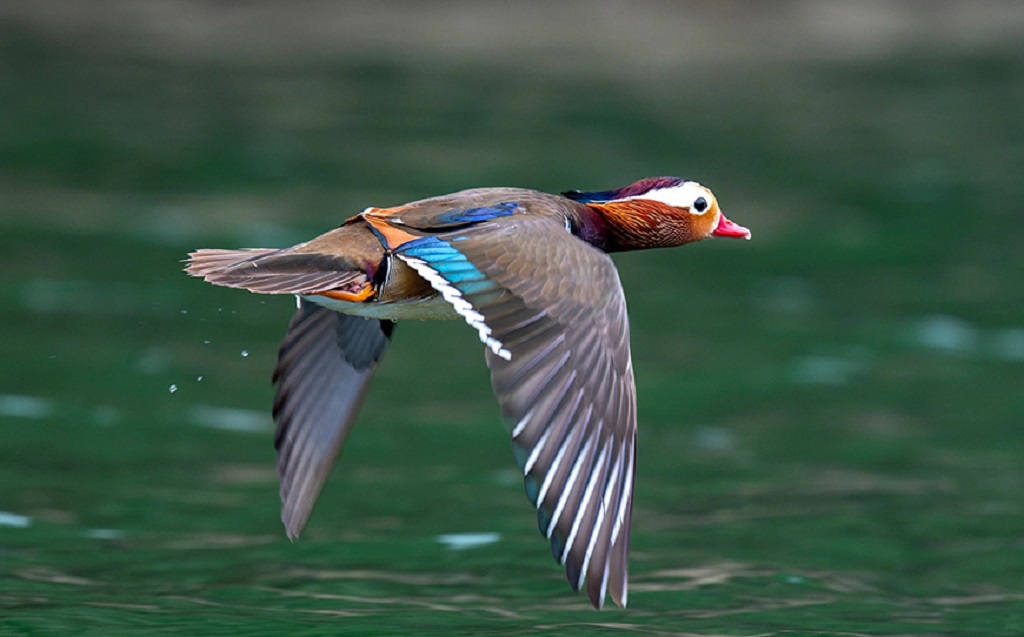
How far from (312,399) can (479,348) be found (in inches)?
199

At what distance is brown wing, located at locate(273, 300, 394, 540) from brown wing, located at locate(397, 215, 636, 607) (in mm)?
986

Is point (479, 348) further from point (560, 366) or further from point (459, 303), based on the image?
point (560, 366)

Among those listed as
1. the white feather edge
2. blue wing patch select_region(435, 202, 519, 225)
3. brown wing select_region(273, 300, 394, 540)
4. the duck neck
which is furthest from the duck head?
the white feather edge

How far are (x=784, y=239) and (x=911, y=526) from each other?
6.63m

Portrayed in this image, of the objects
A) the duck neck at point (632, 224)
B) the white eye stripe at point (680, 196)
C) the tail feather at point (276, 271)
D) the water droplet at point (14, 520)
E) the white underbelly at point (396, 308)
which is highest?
the white eye stripe at point (680, 196)

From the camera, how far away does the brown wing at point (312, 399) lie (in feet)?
23.0

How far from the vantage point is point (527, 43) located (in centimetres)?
2594

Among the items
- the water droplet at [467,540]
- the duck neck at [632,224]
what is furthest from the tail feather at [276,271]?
the water droplet at [467,540]

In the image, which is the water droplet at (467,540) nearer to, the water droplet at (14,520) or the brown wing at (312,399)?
the brown wing at (312,399)

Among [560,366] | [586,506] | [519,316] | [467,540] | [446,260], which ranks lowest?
[467,540]

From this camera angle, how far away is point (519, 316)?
579cm

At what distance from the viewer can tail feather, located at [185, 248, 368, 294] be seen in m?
6.15

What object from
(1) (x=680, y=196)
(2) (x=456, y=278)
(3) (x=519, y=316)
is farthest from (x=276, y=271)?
(1) (x=680, y=196)

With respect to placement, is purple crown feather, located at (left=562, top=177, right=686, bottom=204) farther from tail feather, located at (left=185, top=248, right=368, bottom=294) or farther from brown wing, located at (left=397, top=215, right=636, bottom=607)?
tail feather, located at (left=185, top=248, right=368, bottom=294)
